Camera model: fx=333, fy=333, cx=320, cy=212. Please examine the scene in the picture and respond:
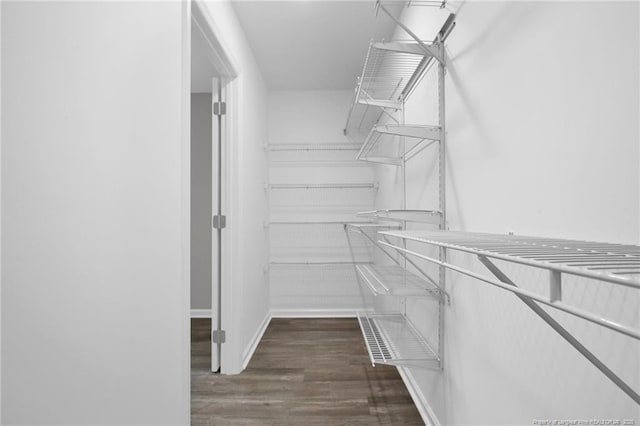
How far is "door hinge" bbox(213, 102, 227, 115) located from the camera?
2242 millimetres

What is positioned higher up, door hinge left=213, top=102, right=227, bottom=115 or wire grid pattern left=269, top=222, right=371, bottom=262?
door hinge left=213, top=102, right=227, bottom=115

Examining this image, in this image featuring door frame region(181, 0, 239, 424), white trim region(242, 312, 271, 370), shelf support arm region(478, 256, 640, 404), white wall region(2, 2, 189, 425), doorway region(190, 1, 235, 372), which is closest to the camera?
shelf support arm region(478, 256, 640, 404)

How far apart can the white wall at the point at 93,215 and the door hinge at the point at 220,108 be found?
0.90 metres

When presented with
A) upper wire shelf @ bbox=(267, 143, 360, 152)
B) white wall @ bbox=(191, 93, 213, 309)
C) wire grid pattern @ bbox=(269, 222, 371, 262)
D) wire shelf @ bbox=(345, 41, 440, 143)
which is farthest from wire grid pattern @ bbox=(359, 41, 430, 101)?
white wall @ bbox=(191, 93, 213, 309)

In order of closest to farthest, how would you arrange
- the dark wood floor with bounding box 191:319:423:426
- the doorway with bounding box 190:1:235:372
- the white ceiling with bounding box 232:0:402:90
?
the dark wood floor with bounding box 191:319:423:426 < the doorway with bounding box 190:1:235:372 < the white ceiling with bounding box 232:0:402:90

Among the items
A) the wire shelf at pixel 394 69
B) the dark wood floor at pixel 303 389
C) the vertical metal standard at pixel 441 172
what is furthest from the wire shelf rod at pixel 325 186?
the vertical metal standard at pixel 441 172

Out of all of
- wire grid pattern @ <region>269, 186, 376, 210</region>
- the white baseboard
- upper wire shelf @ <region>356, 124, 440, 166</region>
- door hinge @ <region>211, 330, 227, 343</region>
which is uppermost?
upper wire shelf @ <region>356, 124, 440, 166</region>

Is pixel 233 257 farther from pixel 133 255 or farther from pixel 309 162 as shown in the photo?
pixel 309 162

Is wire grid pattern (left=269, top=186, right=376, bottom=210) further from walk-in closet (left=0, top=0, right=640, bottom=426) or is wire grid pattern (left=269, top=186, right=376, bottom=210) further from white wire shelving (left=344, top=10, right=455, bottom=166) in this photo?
walk-in closet (left=0, top=0, right=640, bottom=426)

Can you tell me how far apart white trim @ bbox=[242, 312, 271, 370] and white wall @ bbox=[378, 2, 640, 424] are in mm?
1467

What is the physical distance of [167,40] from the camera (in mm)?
1289

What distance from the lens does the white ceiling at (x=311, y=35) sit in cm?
216

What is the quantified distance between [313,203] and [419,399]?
6.93 feet

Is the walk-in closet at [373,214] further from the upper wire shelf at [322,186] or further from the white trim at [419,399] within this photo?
the upper wire shelf at [322,186]
